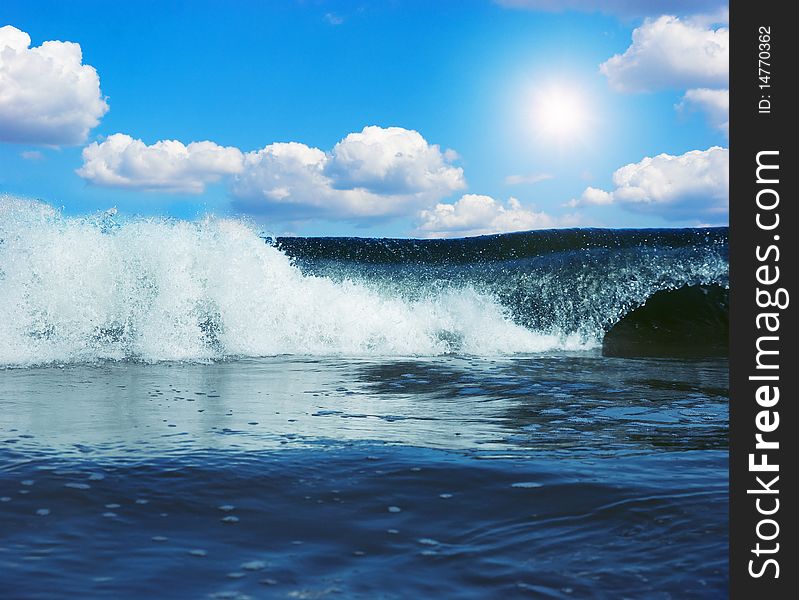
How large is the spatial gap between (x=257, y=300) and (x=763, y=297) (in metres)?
10.5

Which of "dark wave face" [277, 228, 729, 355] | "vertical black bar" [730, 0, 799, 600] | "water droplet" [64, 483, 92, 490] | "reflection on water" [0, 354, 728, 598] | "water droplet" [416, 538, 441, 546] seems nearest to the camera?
"vertical black bar" [730, 0, 799, 600]

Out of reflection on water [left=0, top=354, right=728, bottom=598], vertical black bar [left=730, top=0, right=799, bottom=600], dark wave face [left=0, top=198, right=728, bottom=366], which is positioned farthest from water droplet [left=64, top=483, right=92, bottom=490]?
dark wave face [left=0, top=198, right=728, bottom=366]

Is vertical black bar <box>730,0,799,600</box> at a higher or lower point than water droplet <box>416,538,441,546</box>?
higher

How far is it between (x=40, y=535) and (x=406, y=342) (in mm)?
9755

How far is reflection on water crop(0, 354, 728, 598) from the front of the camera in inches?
104

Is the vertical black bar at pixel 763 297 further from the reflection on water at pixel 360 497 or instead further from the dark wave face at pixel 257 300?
the dark wave face at pixel 257 300

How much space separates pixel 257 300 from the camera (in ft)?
41.5

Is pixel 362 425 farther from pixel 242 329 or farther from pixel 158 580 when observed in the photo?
pixel 242 329

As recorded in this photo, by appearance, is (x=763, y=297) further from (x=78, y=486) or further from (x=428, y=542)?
(x=78, y=486)

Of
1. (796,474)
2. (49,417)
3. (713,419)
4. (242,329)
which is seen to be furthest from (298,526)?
(242,329)

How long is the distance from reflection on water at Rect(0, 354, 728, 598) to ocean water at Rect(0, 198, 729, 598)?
0.04 ft

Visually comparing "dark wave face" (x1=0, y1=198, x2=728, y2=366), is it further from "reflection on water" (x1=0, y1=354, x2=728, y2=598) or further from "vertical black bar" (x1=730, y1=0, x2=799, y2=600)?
"vertical black bar" (x1=730, y1=0, x2=799, y2=600)

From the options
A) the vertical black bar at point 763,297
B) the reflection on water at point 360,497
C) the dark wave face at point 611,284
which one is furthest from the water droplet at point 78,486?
the dark wave face at point 611,284

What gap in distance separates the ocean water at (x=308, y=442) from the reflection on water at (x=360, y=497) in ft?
0.04
